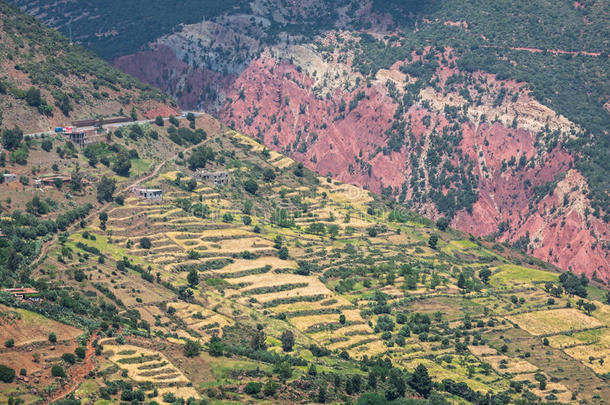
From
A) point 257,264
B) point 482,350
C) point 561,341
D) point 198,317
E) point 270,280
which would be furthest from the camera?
point 257,264

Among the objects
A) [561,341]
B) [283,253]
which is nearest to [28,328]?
[283,253]

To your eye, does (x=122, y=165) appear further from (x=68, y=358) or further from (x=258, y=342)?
(x=68, y=358)

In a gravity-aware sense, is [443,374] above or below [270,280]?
below

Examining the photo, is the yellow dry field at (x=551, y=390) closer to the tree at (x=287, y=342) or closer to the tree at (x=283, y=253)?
the tree at (x=287, y=342)

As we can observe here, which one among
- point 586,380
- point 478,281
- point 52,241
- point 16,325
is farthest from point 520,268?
point 16,325

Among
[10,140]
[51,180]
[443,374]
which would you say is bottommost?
[443,374]

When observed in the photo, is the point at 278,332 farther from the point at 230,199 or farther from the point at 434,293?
the point at 230,199

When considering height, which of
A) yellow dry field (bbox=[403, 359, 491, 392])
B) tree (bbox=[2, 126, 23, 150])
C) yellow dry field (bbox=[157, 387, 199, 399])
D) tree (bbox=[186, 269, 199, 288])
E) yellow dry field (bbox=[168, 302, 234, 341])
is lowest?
yellow dry field (bbox=[403, 359, 491, 392])

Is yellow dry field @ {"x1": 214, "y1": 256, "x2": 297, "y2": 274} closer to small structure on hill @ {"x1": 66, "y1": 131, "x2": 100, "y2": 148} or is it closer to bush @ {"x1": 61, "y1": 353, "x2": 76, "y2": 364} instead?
small structure on hill @ {"x1": 66, "y1": 131, "x2": 100, "y2": 148}

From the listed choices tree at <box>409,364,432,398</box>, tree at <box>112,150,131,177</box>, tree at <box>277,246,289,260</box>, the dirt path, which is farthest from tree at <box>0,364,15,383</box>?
tree at <box>112,150,131,177</box>
